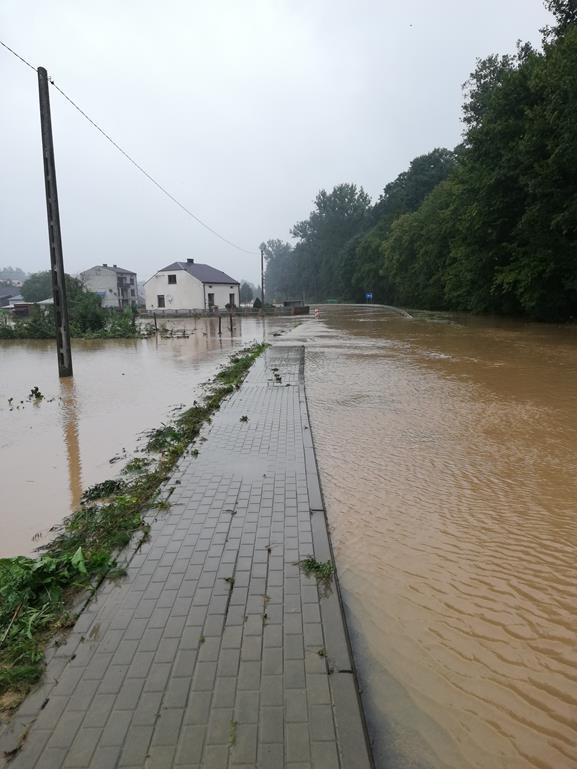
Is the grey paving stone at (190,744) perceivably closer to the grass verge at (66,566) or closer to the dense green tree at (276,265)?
the grass verge at (66,566)

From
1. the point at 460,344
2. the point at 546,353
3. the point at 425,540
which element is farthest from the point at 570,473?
the point at 460,344

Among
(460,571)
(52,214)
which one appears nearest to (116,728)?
(460,571)

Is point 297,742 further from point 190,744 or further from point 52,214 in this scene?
point 52,214

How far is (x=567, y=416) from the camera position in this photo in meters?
8.77

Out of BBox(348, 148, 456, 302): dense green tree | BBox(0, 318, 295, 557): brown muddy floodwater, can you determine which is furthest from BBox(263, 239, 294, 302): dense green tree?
BBox(0, 318, 295, 557): brown muddy floodwater

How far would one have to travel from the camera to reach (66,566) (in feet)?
13.3

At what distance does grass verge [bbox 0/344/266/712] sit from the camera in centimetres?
301

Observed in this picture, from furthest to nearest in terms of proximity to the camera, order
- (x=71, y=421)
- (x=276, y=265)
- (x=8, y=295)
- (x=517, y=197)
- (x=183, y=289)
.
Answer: (x=276, y=265) → (x=8, y=295) → (x=183, y=289) → (x=517, y=197) → (x=71, y=421)

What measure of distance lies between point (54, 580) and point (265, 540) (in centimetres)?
166

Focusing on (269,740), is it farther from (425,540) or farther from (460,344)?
(460,344)

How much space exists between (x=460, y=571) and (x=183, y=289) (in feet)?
199

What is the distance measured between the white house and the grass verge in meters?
54.7

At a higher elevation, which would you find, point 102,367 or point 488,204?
point 488,204

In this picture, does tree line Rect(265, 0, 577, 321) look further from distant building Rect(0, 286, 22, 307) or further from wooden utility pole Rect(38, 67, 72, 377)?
distant building Rect(0, 286, 22, 307)
